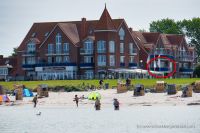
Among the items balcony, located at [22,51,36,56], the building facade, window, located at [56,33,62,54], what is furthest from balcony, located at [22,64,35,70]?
window, located at [56,33,62,54]

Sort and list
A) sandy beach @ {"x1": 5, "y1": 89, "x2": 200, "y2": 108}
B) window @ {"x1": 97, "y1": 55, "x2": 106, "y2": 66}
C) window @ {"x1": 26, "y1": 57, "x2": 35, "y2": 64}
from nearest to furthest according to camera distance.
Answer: sandy beach @ {"x1": 5, "y1": 89, "x2": 200, "y2": 108} → window @ {"x1": 97, "y1": 55, "x2": 106, "y2": 66} → window @ {"x1": 26, "y1": 57, "x2": 35, "y2": 64}

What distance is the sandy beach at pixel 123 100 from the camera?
79.9 metres

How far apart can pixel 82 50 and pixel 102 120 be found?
69.3 m

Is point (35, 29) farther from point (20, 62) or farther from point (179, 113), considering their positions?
point (179, 113)

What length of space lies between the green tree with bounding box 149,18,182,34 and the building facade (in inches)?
1587

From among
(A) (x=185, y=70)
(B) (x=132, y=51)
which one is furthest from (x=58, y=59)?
(A) (x=185, y=70)

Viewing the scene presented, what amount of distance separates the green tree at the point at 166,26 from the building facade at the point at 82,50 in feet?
132

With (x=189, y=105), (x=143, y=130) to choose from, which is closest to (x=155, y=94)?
(x=189, y=105)

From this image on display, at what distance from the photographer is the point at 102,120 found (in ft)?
221

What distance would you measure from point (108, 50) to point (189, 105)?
5722 cm

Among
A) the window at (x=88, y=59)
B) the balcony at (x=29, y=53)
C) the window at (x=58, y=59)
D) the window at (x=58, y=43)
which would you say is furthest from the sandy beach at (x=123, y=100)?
the balcony at (x=29, y=53)

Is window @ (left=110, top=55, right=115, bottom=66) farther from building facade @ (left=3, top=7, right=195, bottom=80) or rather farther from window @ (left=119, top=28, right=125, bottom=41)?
window @ (left=119, top=28, right=125, bottom=41)

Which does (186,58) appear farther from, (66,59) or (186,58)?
(66,59)

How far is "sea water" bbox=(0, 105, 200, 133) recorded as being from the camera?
6003 cm
